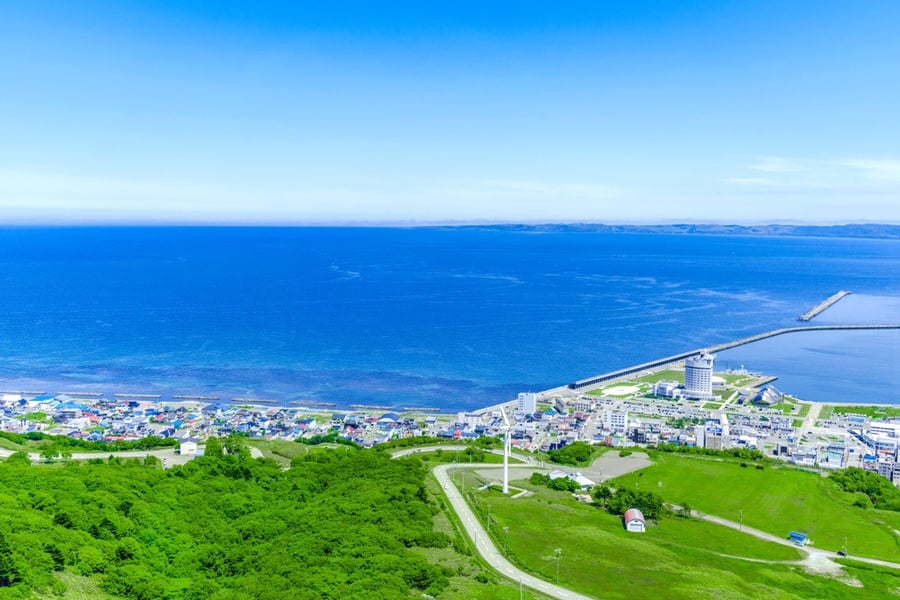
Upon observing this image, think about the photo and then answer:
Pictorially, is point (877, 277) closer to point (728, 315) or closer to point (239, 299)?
point (728, 315)

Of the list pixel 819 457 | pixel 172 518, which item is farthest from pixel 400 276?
pixel 172 518

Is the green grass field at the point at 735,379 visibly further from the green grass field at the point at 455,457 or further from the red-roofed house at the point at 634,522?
the red-roofed house at the point at 634,522

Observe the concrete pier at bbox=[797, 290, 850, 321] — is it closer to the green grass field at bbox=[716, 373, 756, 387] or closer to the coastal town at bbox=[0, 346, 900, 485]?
the green grass field at bbox=[716, 373, 756, 387]

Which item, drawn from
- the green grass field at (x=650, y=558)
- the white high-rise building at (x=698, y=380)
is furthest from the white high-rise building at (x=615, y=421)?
the green grass field at (x=650, y=558)

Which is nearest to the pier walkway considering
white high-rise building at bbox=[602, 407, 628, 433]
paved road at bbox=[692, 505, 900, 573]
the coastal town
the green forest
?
the coastal town

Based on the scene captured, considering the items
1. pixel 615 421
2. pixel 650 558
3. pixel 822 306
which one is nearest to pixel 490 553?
pixel 650 558

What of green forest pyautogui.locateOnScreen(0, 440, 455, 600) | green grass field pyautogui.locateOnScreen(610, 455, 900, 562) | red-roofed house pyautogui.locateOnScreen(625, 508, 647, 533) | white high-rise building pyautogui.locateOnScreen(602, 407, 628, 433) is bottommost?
white high-rise building pyautogui.locateOnScreen(602, 407, 628, 433)
